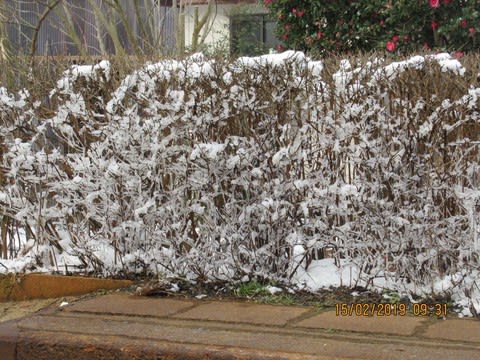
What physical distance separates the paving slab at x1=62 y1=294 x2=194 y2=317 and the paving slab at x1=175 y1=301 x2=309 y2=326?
12 centimetres

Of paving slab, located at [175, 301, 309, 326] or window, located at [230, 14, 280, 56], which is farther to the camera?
window, located at [230, 14, 280, 56]

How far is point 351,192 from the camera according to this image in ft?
15.4

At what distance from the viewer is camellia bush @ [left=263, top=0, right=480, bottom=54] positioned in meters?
8.26

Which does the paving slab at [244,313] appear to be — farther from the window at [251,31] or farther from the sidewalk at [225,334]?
the window at [251,31]

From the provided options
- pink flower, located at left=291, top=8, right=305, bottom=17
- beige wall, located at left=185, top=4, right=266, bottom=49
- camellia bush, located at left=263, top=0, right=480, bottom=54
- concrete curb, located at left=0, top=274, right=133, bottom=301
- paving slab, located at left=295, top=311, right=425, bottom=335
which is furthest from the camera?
beige wall, located at left=185, top=4, right=266, bottom=49

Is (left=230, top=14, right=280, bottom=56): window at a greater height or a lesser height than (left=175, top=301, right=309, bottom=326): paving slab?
greater

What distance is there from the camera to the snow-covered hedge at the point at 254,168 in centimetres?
460

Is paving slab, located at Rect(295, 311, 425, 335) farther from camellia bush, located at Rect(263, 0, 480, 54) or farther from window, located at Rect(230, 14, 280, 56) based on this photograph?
window, located at Rect(230, 14, 280, 56)

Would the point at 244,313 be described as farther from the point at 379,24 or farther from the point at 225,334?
the point at 379,24

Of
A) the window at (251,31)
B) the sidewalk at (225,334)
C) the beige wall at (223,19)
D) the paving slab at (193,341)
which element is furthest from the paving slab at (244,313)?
the window at (251,31)

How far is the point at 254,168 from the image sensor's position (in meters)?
4.86

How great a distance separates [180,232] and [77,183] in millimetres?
729

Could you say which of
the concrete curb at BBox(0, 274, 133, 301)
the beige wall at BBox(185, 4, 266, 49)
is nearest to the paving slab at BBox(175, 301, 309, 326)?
the concrete curb at BBox(0, 274, 133, 301)
